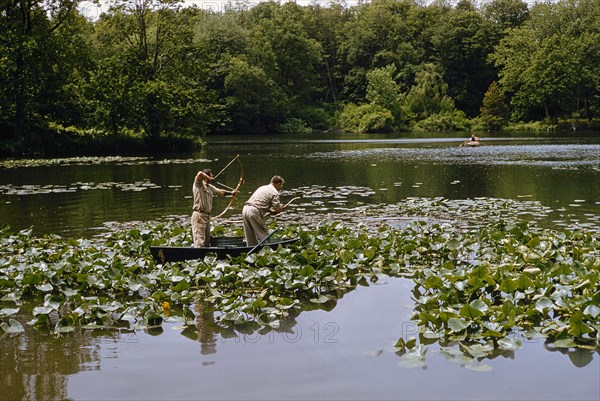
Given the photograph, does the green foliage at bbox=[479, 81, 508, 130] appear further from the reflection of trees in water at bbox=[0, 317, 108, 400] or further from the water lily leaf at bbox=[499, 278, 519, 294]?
the reflection of trees in water at bbox=[0, 317, 108, 400]

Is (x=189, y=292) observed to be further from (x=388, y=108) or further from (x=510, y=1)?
(x=510, y=1)

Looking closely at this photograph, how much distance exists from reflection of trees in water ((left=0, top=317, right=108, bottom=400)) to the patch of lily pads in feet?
0.79

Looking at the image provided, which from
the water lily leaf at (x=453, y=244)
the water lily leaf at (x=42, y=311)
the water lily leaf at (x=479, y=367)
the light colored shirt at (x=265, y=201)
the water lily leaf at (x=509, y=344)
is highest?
the light colored shirt at (x=265, y=201)

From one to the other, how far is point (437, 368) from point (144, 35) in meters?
45.4

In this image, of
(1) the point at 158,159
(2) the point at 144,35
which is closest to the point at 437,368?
(1) the point at 158,159

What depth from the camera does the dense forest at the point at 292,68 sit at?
4356 cm

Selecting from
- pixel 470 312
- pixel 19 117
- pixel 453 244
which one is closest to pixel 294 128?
pixel 19 117

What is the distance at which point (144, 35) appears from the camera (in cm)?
4838

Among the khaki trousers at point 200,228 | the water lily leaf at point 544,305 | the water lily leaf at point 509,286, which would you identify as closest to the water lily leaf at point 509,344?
the water lily leaf at point 544,305

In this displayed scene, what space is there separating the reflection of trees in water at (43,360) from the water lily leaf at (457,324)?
3.95 meters

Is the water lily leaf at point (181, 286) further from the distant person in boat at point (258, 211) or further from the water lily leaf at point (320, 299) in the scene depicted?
the distant person in boat at point (258, 211)

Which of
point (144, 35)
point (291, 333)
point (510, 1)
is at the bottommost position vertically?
point (291, 333)

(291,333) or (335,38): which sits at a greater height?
(335,38)

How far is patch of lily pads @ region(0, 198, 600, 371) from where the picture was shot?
7.76 m
